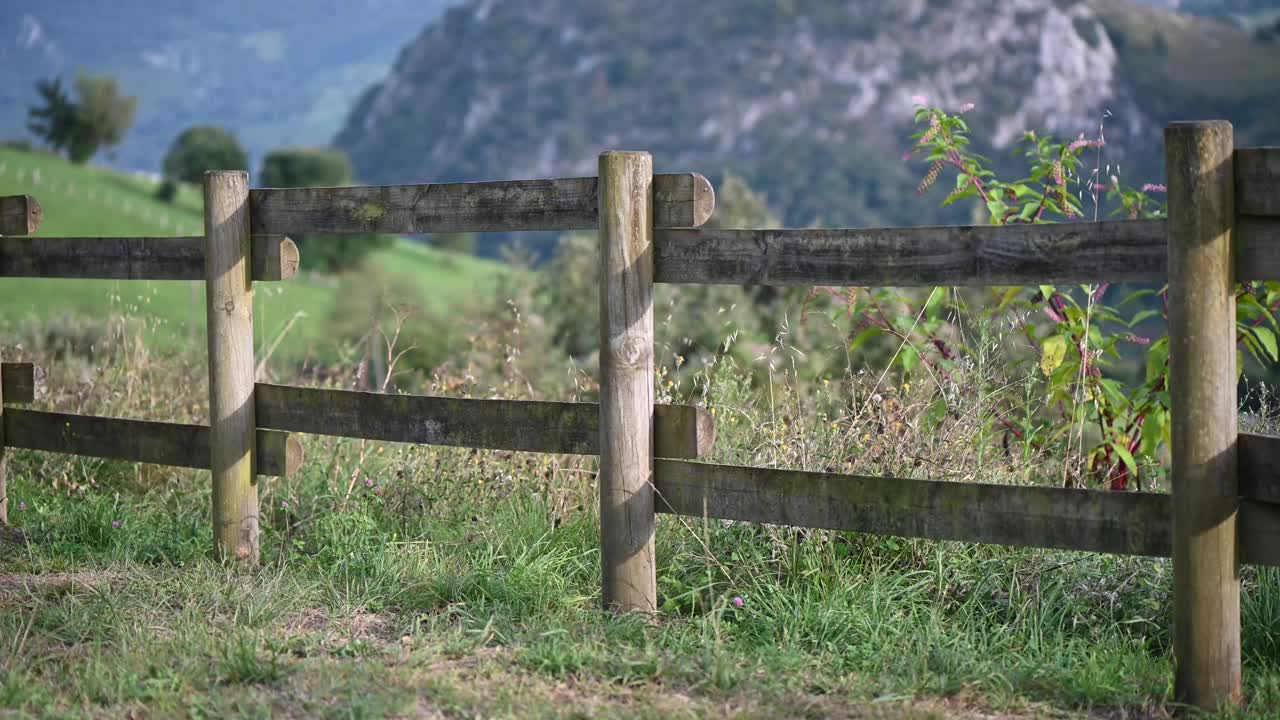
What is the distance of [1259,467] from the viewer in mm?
3557

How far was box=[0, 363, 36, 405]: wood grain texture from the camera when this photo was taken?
622cm

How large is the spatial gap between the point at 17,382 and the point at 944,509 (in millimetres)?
4996

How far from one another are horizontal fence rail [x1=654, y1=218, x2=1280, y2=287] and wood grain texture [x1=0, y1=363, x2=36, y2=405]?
378 cm

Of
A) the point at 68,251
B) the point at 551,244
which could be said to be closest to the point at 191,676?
the point at 68,251

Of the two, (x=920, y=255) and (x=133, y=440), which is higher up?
(x=920, y=255)

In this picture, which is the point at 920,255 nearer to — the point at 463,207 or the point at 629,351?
the point at 629,351

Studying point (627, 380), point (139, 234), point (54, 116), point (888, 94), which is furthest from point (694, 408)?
point (888, 94)

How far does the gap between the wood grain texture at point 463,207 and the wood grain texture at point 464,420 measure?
73 centimetres

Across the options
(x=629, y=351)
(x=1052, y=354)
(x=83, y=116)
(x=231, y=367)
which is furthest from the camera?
(x=83, y=116)

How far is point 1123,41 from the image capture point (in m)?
180

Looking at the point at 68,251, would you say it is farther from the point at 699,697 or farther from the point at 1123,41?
the point at 1123,41

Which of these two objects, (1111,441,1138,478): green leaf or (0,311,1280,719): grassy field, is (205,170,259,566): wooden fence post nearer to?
(0,311,1280,719): grassy field

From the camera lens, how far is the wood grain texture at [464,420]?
14.7 ft

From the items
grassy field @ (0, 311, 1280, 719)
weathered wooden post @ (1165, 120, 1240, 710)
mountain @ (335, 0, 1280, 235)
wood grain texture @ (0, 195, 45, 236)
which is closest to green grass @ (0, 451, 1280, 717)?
grassy field @ (0, 311, 1280, 719)
